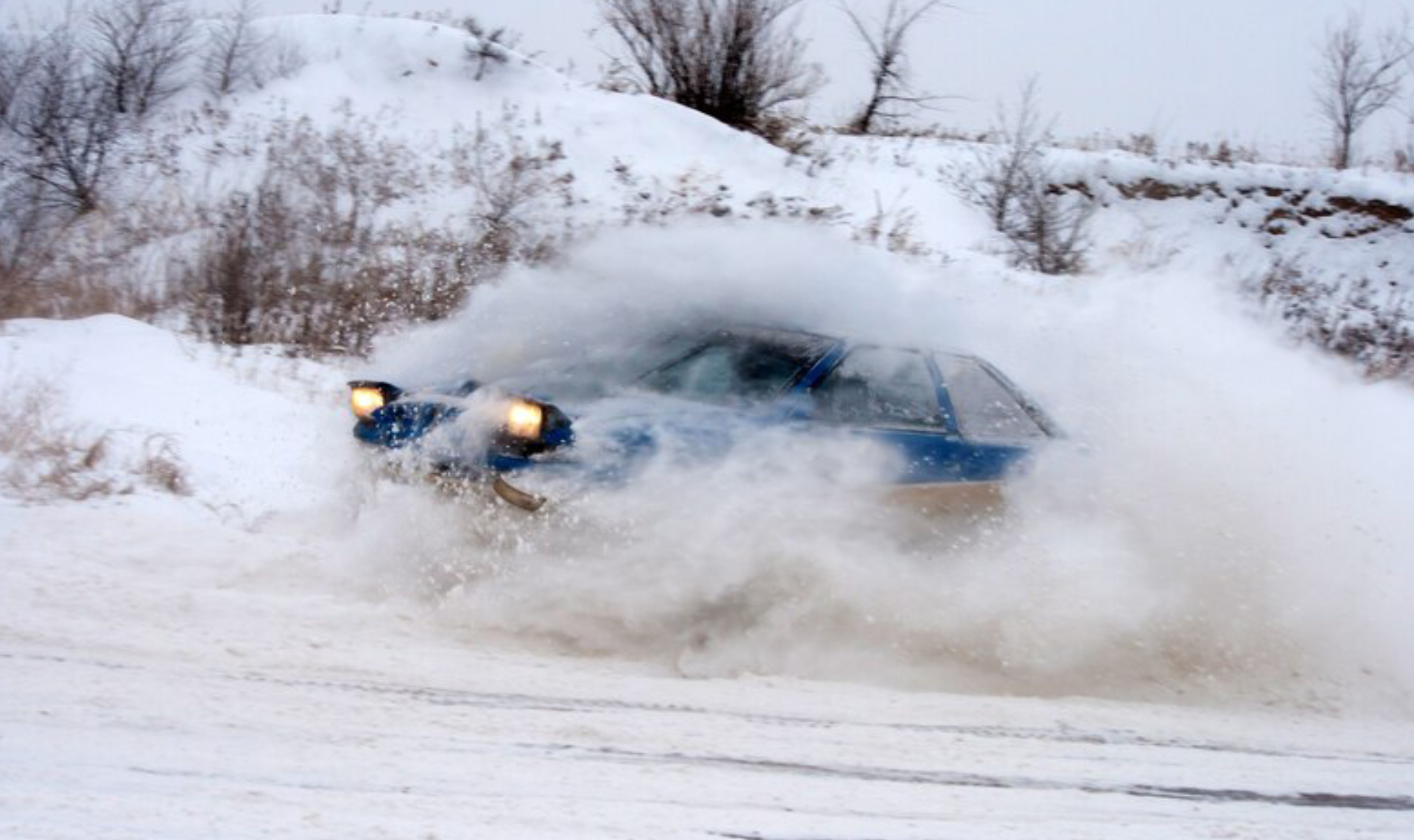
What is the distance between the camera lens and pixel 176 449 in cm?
670

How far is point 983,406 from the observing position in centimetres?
563

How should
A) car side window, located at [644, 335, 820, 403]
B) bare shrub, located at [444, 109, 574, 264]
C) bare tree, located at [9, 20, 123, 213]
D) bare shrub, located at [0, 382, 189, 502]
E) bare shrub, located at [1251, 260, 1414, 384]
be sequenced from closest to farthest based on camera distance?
car side window, located at [644, 335, 820, 403], bare shrub, located at [0, 382, 189, 502], bare shrub, located at [444, 109, 574, 264], bare tree, located at [9, 20, 123, 213], bare shrub, located at [1251, 260, 1414, 384]

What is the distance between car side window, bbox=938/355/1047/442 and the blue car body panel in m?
0.03

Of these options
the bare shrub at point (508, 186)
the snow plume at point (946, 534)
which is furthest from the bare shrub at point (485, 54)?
the snow plume at point (946, 534)

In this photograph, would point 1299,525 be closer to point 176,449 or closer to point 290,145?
point 176,449

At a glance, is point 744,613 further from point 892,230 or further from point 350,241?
point 892,230

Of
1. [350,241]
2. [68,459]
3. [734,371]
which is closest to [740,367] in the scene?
[734,371]

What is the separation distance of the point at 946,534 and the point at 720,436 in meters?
1.09

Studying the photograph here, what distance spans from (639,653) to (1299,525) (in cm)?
342

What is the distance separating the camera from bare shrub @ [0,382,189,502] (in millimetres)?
5879

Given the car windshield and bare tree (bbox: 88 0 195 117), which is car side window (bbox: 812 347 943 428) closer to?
the car windshield

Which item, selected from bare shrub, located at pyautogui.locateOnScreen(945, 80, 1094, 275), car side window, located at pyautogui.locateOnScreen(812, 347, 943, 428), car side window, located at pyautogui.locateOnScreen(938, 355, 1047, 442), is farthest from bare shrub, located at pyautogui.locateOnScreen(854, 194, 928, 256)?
car side window, located at pyautogui.locateOnScreen(812, 347, 943, 428)

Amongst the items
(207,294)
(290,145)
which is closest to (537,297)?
(207,294)

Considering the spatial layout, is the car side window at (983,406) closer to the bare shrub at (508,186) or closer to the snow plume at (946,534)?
the snow plume at (946,534)
